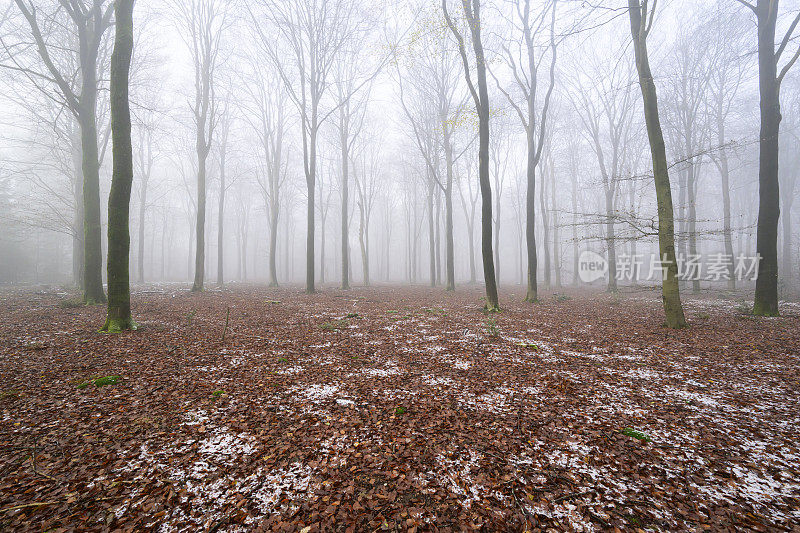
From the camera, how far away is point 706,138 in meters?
17.2

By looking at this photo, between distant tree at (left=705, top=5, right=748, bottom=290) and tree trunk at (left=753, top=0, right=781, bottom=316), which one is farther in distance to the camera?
distant tree at (left=705, top=5, right=748, bottom=290)

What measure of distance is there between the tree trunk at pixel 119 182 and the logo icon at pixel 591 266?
30341 mm

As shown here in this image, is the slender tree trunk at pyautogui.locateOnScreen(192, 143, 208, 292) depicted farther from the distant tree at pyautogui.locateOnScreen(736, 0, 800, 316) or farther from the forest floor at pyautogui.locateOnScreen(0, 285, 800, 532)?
the distant tree at pyautogui.locateOnScreen(736, 0, 800, 316)

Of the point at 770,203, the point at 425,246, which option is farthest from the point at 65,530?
the point at 425,246

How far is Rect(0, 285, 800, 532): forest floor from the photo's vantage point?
6.34ft

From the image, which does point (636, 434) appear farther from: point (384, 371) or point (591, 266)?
point (591, 266)

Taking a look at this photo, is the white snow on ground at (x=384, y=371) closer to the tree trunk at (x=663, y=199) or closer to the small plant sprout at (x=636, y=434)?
the small plant sprout at (x=636, y=434)

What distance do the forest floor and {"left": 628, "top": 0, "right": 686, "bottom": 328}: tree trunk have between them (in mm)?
1500

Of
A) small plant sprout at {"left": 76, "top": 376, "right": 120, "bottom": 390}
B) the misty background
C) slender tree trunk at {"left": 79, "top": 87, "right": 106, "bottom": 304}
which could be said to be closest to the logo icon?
the misty background

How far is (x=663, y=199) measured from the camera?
7.15m

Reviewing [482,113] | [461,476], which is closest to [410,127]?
[482,113]

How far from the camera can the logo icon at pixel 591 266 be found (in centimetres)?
2692

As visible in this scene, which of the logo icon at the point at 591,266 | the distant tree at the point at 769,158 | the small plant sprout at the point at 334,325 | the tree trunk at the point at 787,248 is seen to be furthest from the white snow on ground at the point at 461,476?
the tree trunk at the point at 787,248

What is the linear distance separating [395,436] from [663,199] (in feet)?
27.3
